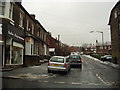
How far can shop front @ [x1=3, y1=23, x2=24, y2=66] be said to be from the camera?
15902 millimetres

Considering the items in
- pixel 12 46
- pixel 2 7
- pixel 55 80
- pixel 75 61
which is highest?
pixel 2 7

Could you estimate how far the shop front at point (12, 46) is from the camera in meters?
15.9

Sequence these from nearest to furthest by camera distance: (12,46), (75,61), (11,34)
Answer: (11,34) → (12,46) → (75,61)

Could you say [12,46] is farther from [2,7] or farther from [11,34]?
[2,7]

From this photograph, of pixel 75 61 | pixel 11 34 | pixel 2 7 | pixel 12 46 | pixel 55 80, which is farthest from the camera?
pixel 75 61

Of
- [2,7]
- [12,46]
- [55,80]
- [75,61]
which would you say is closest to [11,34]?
[12,46]

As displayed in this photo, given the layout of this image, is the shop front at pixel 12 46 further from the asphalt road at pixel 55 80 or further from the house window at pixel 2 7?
the asphalt road at pixel 55 80

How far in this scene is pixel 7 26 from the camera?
15289mm

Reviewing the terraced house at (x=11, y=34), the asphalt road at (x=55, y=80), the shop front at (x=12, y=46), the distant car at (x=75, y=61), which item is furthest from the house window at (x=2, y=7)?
the distant car at (x=75, y=61)

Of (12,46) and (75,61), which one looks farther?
(75,61)

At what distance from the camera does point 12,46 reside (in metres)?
17.5

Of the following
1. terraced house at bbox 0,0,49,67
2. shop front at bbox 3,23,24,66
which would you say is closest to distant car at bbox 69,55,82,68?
terraced house at bbox 0,0,49,67

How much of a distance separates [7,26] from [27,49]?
8.39 metres

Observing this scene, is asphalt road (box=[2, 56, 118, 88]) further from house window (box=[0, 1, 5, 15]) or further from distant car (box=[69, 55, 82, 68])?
distant car (box=[69, 55, 82, 68])
